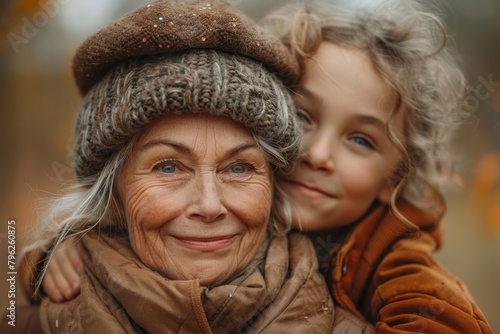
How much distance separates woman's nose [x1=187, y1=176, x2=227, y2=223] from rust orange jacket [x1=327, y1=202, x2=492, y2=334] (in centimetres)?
80

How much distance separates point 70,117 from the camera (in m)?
5.16

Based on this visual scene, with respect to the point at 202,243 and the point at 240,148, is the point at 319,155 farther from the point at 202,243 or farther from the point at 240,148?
the point at 202,243

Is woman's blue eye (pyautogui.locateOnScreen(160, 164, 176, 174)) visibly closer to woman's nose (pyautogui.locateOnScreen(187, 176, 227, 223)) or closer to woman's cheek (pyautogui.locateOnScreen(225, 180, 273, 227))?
woman's nose (pyautogui.locateOnScreen(187, 176, 227, 223))

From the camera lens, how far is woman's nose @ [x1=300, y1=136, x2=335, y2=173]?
254 centimetres

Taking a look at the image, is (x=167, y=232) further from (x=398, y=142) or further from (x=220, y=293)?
(x=398, y=142)

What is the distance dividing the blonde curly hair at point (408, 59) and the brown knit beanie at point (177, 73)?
518mm

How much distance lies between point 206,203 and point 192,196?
0.30 ft

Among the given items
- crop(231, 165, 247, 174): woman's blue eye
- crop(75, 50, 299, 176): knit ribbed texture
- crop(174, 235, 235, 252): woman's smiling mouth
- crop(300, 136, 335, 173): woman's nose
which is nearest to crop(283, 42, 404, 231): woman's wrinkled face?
crop(300, 136, 335, 173): woman's nose

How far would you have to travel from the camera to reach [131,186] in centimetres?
223

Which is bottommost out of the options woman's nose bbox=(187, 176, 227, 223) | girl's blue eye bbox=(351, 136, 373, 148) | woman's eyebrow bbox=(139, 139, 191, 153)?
girl's blue eye bbox=(351, 136, 373, 148)

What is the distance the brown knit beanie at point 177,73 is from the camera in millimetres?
2068

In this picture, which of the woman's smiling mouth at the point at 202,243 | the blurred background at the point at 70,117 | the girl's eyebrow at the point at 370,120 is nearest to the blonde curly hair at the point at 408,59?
the girl's eyebrow at the point at 370,120

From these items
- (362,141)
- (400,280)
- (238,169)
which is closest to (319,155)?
(362,141)

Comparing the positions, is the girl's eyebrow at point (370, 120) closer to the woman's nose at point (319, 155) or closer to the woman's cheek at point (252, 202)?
the woman's nose at point (319, 155)
